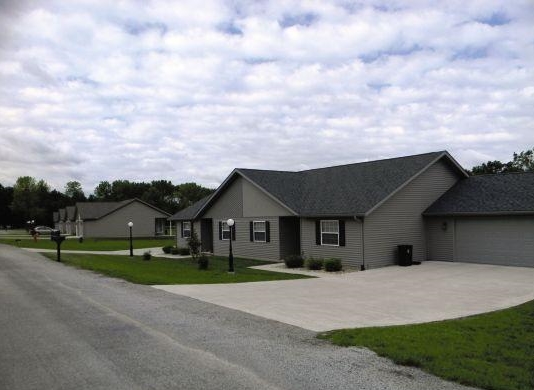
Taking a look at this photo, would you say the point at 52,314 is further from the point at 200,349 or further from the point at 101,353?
the point at 200,349

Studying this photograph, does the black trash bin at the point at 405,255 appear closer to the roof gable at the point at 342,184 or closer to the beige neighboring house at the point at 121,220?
the roof gable at the point at 342,184

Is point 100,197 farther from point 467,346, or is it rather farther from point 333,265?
point 467,346

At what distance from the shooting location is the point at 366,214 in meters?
21.1

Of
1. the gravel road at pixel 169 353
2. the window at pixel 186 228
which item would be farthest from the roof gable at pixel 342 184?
the gravel road at pixel 169 353

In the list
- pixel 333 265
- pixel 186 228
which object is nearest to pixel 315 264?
pixel 333 265

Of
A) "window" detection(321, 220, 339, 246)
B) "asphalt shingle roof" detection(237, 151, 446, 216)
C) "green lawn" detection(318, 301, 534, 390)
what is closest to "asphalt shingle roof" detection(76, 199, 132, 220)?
"asphalt shingle roof" detection(237, 151, 446, 216)

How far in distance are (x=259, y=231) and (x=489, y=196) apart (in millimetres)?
12065

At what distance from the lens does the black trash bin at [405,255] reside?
22.5m

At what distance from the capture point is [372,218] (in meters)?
22.1

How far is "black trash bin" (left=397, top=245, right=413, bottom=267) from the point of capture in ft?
73.8

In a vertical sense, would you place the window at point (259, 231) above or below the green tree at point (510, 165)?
below

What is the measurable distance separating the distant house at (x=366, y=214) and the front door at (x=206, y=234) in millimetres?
4494

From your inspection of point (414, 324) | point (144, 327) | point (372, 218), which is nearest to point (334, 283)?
point (372, 218)

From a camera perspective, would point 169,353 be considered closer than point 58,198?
Yes
